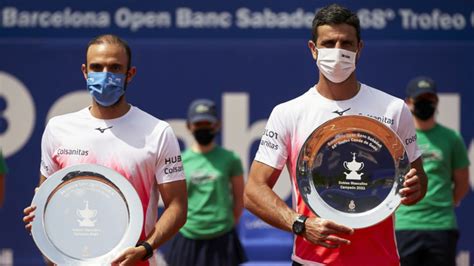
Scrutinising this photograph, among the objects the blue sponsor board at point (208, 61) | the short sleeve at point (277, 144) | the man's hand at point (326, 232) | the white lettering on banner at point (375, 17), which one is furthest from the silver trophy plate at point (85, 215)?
the white lettering on banner at point (375, 17)

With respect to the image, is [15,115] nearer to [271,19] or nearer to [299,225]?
[271,19]

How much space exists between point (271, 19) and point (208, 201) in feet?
6.36

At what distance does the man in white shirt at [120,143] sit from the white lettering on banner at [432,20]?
5.12 metres

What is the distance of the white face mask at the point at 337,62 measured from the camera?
4078mm

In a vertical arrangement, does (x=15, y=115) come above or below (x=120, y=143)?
below

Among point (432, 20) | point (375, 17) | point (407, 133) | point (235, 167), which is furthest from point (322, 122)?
point (432, 20)

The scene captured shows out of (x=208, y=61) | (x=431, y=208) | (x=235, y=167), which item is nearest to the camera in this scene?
(x=431, y=208)

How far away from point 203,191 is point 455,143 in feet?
6.55

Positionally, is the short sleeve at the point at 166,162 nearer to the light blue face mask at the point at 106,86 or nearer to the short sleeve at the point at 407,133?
the light blue face mask at the point at 106,86

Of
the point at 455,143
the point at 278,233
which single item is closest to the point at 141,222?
the point at 455,143

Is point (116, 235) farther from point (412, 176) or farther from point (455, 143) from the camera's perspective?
point (455, 143)

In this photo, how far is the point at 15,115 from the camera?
880 cm

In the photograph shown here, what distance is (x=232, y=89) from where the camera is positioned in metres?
8.92

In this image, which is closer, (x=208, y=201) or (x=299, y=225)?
(x=299, y=225)
